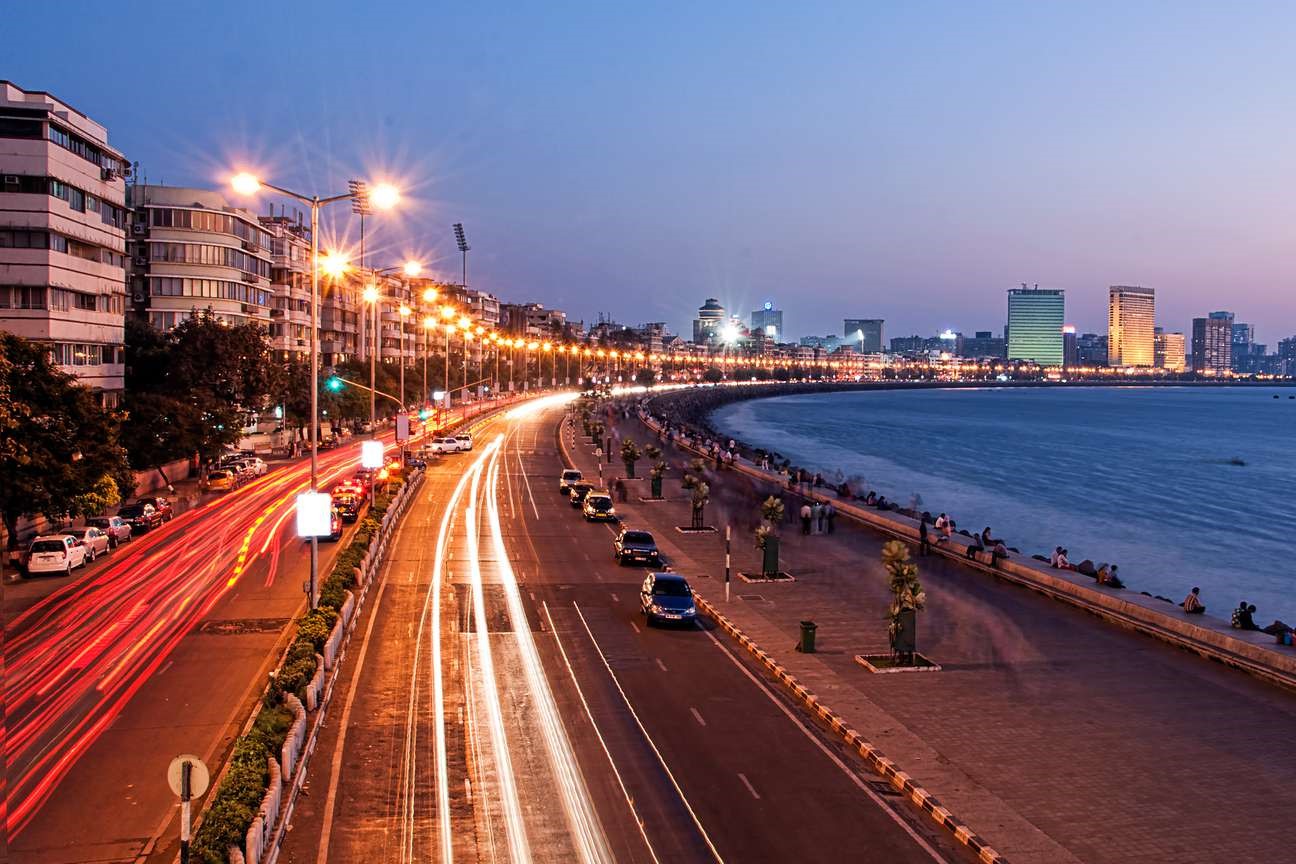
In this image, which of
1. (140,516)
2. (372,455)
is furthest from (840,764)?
(372,455)

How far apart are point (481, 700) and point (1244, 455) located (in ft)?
427

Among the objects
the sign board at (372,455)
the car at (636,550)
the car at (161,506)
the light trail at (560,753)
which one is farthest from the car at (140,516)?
the car at (636,550)

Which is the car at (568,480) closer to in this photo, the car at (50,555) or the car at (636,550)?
the car at (636,550)

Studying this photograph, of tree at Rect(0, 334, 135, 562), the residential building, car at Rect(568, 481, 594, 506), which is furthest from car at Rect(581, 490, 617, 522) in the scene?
the residential building

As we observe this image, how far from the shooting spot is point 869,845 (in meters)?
14.8

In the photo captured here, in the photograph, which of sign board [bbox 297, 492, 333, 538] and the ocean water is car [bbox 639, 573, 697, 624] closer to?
sign board [bbox 297, 492, 333, 538]

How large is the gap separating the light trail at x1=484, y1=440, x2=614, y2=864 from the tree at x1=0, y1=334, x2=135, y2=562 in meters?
13.3

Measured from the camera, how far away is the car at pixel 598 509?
47938 millimetres

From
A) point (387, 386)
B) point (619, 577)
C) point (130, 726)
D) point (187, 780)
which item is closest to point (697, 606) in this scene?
point (619, 577)

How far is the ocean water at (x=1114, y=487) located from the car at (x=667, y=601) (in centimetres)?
2870

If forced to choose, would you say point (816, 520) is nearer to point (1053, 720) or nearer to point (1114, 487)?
point (1053, 720)

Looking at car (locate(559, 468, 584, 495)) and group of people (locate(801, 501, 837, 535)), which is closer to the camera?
group of people (locate(801, 501, 837, 535))

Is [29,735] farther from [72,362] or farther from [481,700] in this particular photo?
[72,362]

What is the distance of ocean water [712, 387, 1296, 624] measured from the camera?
58.1 m
